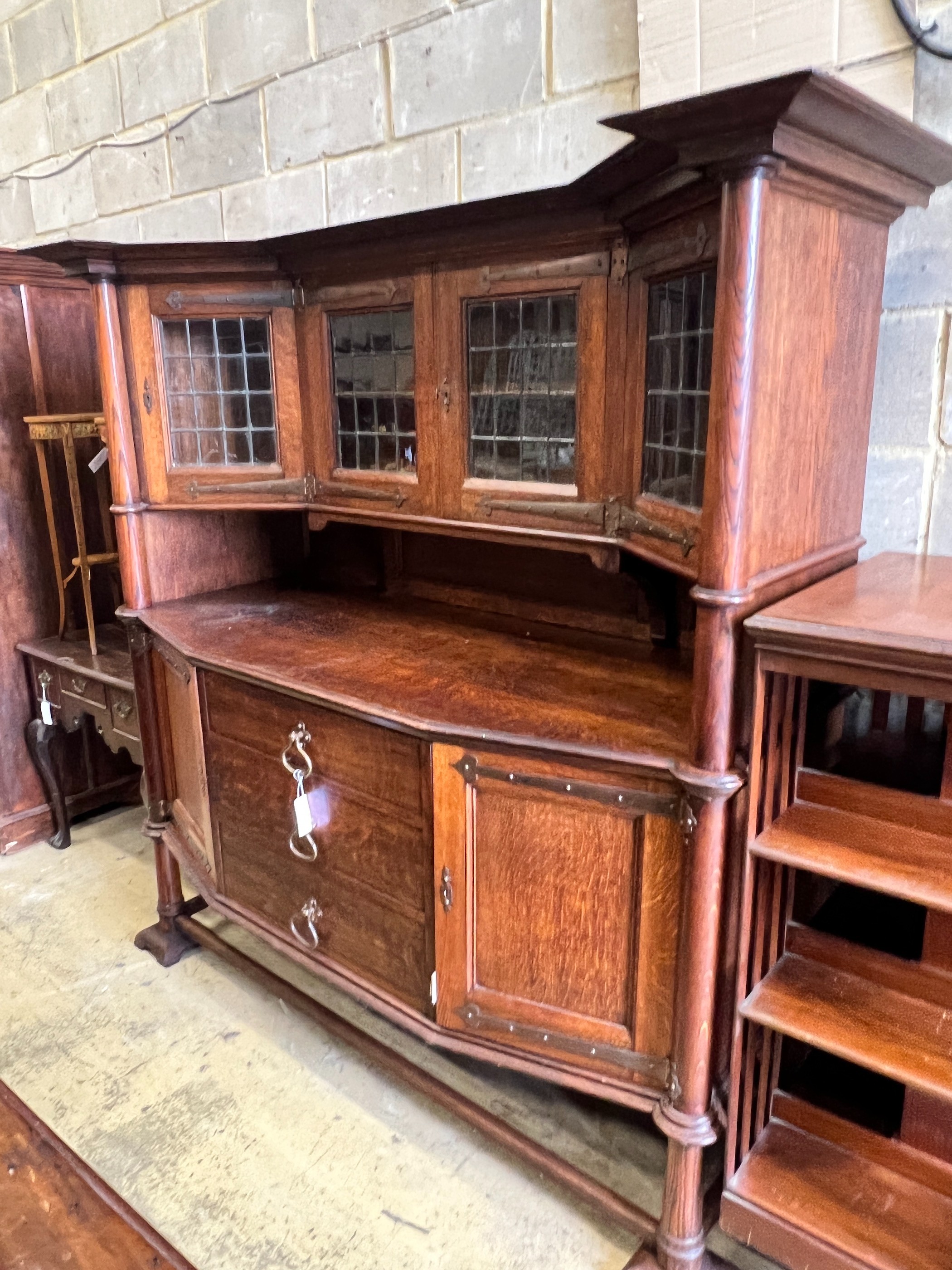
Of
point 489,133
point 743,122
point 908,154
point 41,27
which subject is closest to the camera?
point 743,122

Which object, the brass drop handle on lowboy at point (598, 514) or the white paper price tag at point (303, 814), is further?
the white paper price tag at point (303, 814)

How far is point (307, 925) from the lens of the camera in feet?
6.52

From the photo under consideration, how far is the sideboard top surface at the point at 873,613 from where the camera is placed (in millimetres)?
1149

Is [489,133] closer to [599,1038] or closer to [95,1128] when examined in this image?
[599,1038]

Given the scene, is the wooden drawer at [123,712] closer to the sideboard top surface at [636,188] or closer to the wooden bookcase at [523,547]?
the wooden bookcase at [523,547]

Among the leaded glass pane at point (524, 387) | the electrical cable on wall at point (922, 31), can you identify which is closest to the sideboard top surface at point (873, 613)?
the leaded glass pane at point (524, 387)

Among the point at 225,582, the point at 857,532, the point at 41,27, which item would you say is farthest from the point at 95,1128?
the point at 41,27

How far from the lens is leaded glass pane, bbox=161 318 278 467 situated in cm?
220

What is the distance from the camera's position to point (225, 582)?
2.58 m

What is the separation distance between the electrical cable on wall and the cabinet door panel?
1.25 meters

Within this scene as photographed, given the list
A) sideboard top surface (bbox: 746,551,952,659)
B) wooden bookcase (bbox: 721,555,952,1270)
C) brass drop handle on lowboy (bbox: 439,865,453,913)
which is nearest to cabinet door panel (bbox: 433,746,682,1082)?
brass drop handle on lowboy (bbox: 439,865,453,913)

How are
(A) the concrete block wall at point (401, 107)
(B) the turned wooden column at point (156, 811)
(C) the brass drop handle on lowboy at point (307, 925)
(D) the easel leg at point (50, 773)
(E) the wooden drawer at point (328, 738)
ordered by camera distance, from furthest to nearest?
1. (D) the easel leg at point (50, 773)
2. (B) the turned wooden column at point (156, 811)
3. (C) the brass drop handle on lowboy at point (307, 925)
4. (E) the wooden drawer at point (328, 738)
5. (A) the concrete block wall at point (401, 107)

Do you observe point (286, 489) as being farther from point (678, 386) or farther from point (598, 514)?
point (678, 386)

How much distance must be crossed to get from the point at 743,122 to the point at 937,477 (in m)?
0.79
